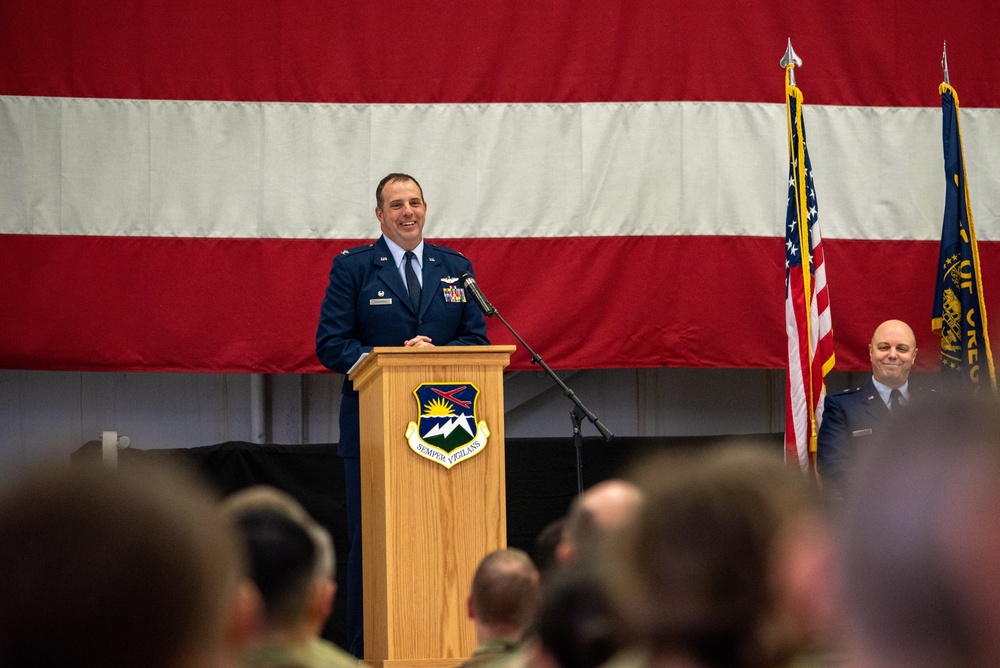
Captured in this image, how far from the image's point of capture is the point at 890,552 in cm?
53

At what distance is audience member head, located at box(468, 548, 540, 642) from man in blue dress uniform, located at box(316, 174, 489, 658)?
7.28 feet

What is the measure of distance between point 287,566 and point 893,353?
4.27 m

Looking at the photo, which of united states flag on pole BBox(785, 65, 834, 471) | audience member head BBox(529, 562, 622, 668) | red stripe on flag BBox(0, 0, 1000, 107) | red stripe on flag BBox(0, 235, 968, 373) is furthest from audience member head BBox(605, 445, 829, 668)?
red stripe on flag BBox(0, 0, 1000, 107)

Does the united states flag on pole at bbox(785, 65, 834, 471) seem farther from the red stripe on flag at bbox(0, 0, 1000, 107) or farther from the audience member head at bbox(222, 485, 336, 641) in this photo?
the audience member head at bbox(222, 485, 336, 641)

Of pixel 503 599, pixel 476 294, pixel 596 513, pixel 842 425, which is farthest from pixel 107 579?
pixel 842 425

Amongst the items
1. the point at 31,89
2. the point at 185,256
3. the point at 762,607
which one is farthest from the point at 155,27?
the point at 762,607

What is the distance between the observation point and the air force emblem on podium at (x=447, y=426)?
12.7 feet

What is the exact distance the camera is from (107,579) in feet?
2.03

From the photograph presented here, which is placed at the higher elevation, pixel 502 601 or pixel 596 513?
pixel 596 513

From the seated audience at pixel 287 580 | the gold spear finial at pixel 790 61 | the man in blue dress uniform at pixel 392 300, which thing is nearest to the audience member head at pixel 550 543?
the seated audience at pixel 287 580

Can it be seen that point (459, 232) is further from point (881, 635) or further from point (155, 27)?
point (881, 635)

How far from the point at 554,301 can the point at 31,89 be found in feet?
8.06

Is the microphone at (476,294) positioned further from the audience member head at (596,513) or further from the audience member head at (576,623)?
the audience member head at (576,623)

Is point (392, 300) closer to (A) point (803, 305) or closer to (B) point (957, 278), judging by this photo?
(A) point (803, 305)
